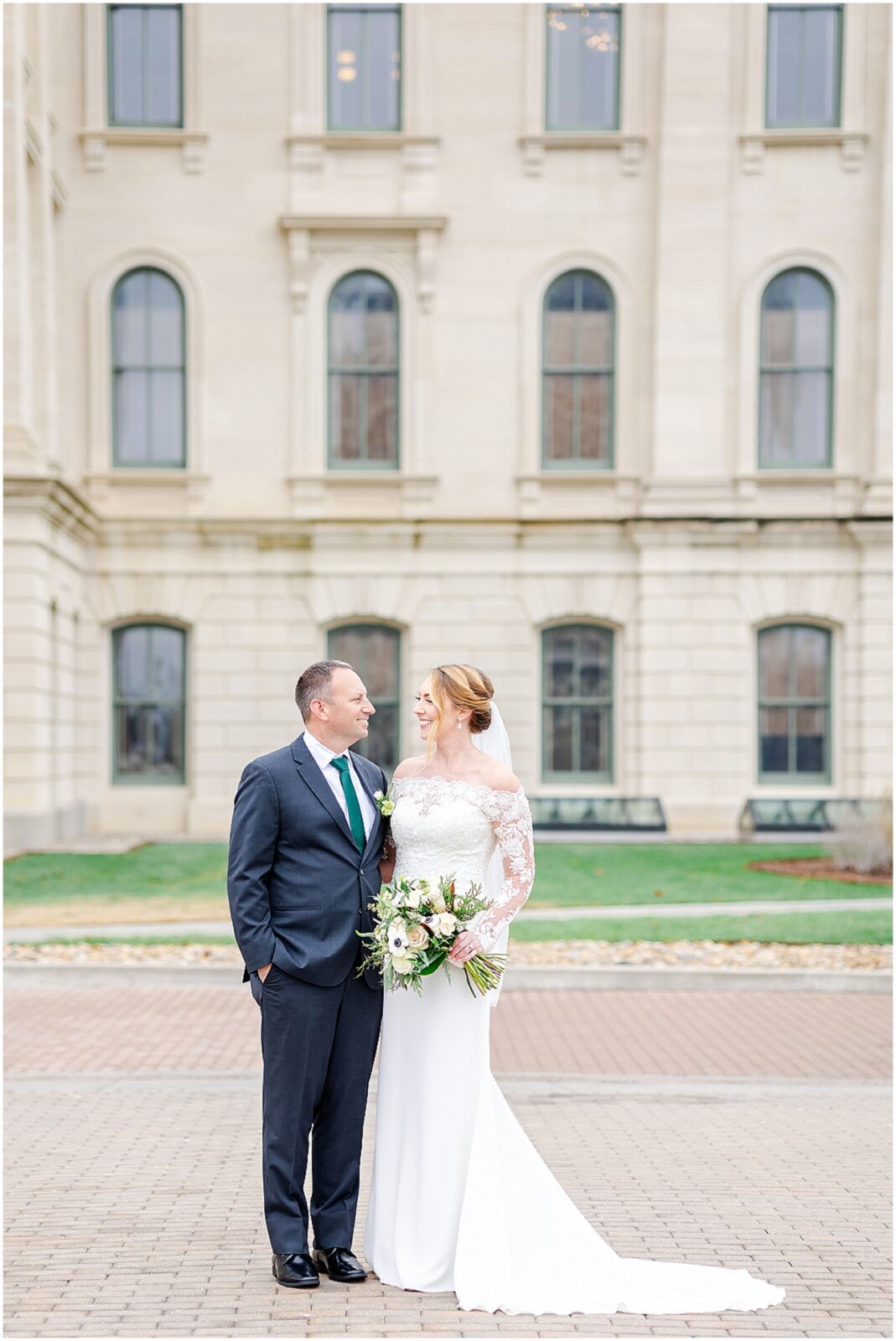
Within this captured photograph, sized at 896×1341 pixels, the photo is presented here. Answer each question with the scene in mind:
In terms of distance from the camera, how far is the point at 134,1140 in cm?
749

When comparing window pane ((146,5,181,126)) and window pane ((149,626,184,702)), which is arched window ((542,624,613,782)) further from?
window pane ((146,5,181,126))

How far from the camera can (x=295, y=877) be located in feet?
17.4

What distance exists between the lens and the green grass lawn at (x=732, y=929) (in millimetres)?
13414

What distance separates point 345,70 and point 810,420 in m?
9.72

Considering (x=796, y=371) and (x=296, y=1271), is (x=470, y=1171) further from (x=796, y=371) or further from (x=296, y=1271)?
(x=796, y=371)

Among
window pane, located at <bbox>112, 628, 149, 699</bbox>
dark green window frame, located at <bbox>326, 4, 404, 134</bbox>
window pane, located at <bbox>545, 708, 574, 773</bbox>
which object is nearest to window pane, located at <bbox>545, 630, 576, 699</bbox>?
window pane, located at <bbox>545, 708, 574, 773</bbox>

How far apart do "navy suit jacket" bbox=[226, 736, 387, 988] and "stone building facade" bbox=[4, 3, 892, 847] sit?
1880 centimetres

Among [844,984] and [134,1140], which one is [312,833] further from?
[844,984]

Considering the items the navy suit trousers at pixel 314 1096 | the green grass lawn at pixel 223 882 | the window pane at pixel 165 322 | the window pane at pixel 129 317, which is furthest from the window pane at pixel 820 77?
the navy suit trousers at pixel 314 1096

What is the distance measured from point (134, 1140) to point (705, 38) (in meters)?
21.5

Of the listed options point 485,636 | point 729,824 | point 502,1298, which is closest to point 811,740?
point 729,824

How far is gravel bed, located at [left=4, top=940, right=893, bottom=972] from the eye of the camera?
40.6 ft

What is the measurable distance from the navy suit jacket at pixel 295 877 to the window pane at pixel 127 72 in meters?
21.8

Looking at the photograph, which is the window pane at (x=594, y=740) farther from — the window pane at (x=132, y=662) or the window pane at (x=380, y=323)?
the window pane at (x=132, y=662)
